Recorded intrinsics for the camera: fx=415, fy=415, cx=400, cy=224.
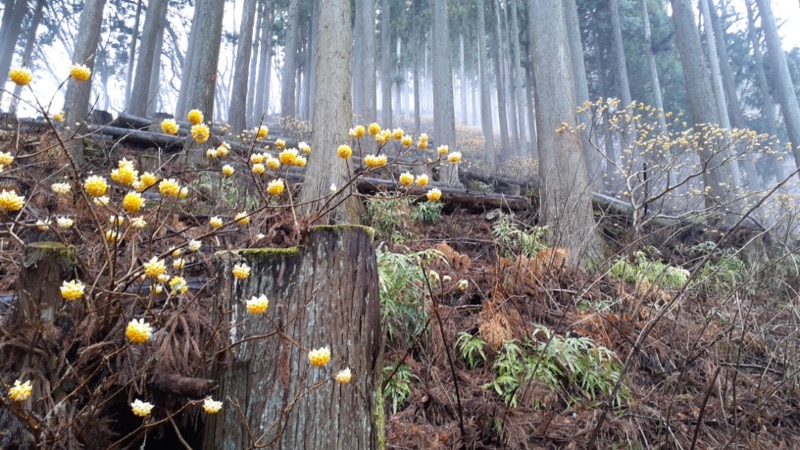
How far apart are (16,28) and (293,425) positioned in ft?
66.9

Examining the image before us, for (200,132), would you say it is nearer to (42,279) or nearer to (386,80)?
(42,279)

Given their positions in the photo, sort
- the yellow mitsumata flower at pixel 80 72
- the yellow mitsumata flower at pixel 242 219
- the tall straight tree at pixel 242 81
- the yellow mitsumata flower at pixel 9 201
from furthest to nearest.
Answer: the tall straight tree at pixel 242 81 → the yellow mitsumata flower at pixel 242 219 → the yellow mitsumata flower at pixel 80 72 → the yellow mitsumata flower at pixel 9 201

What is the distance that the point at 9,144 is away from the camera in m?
4.14

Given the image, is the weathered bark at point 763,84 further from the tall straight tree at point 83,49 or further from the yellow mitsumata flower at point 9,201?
the yellow mitsumata flower at point 9,201

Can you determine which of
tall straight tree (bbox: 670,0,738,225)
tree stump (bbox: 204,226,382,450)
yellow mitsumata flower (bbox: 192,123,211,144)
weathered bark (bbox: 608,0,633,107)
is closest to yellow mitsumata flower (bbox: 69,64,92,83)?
yellow mitsumata flower (bbox: 192,123,211,144)

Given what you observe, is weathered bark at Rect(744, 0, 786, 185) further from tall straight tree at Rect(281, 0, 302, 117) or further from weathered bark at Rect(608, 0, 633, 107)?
tall straight tree at Rect(281, 0, 302, 117)

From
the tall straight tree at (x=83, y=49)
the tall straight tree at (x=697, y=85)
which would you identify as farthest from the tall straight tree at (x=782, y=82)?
the tall straight tree at (x=83, y=49)

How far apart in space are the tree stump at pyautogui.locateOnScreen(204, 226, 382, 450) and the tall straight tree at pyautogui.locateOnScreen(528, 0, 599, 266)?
372cm

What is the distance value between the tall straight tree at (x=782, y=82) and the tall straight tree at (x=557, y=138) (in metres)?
10.8

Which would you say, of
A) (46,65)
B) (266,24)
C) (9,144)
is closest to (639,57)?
(266,24)

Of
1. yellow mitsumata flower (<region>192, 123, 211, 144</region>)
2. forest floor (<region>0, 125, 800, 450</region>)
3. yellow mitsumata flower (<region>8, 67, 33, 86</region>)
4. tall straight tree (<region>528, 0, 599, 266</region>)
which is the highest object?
tall straight tree (<region>528, 0, 599, 266</region>)

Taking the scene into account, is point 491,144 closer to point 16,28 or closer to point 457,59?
point 16,28

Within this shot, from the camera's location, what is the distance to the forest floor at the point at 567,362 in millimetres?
2213

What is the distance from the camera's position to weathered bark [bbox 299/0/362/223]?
4934mm
